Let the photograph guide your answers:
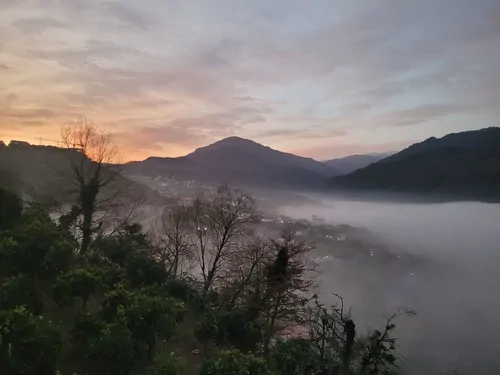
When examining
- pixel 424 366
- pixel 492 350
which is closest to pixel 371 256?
pixel 492 350

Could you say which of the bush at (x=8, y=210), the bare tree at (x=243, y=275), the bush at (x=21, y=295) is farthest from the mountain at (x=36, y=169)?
the bush at (x=21, y=295)

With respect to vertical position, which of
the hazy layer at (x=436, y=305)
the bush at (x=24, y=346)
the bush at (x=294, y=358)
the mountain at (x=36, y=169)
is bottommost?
the hazy layer at (x=436, y=305)

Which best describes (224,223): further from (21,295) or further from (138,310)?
(21,295)

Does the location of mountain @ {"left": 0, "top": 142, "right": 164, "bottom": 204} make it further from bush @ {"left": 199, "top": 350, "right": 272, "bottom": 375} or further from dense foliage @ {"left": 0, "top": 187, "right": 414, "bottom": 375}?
bush @ {"left": 199, "top": 350, "right": 272, "bottom": 375}

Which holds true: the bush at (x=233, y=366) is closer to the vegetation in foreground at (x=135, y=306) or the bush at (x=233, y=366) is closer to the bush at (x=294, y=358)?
the vegetation in foreground at (x=135, y=306)

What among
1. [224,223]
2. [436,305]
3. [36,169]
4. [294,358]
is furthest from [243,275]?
[436,305]

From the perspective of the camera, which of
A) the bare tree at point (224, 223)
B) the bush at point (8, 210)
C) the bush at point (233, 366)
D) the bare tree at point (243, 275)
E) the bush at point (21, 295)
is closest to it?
the bush at point (233, 366)

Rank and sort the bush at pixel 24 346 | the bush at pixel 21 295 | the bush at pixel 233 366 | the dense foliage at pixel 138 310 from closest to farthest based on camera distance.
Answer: the bush at pixel 24 346 < the bush at pixel 233 366 < the dense foliage at pixel 138 310 < the bush at pixel 21 295
